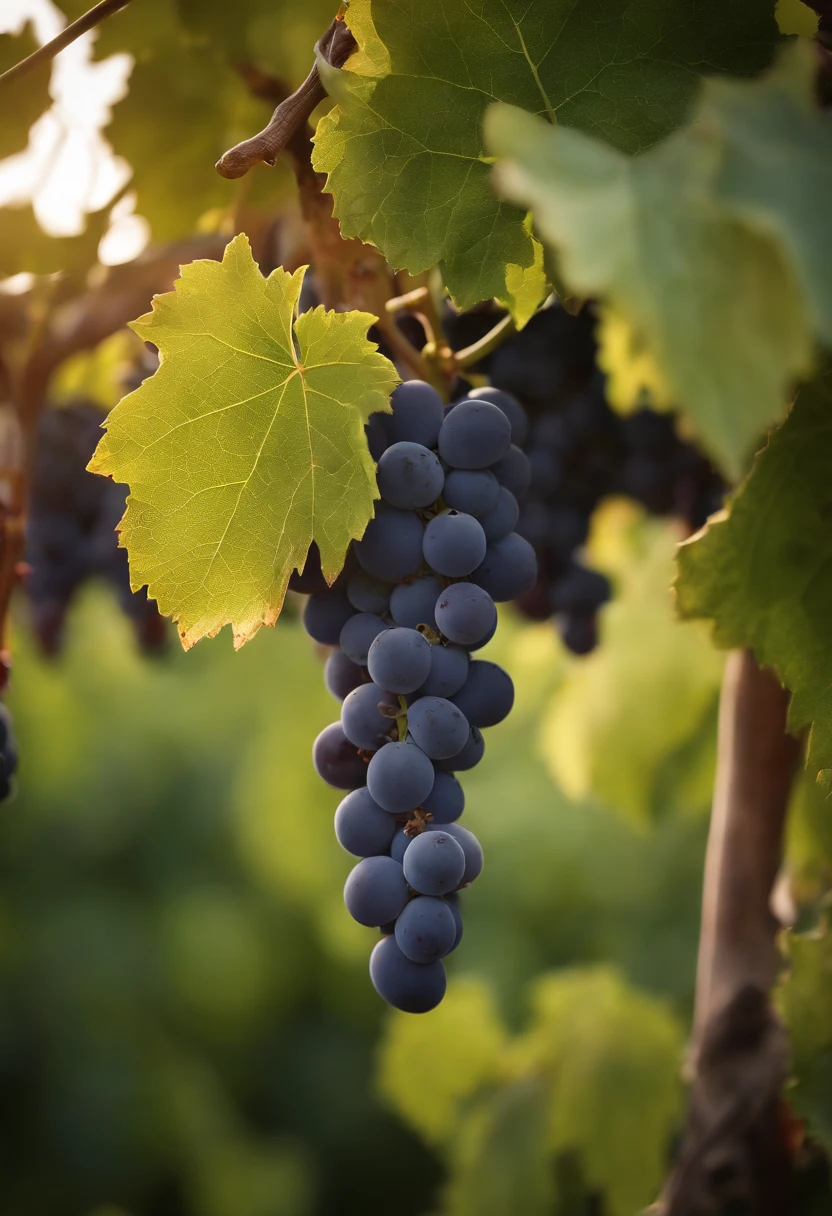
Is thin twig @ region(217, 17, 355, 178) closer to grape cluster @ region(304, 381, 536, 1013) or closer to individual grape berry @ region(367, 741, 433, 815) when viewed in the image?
grape cluster @ region(304, 381, 536, 1013)

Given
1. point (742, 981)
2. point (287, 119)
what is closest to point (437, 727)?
point (287, 119)

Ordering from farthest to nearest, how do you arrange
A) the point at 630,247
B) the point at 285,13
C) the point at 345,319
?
the point at 285,13 < the point at 345,319 < the point at 630,247

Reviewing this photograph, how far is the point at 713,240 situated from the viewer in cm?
25

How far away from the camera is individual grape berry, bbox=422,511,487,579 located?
0.40m

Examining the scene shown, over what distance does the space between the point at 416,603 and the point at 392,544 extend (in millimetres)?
26

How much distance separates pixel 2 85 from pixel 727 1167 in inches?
31.9

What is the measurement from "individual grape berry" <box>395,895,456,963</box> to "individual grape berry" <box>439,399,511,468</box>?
0.58 ft

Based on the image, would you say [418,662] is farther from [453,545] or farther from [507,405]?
[507,405]

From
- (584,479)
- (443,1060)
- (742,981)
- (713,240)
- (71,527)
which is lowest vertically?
(443,1060)

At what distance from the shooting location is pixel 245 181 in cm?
67

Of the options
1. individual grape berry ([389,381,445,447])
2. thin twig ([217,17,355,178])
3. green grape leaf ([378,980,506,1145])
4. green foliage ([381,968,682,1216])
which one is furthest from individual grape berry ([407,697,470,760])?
green grape leaf ([378,980,506,1145])

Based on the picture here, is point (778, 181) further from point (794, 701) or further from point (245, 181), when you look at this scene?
point (245, 181)

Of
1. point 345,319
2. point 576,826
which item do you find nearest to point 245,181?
point 345,319

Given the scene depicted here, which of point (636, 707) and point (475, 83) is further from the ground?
point (475, 83)
